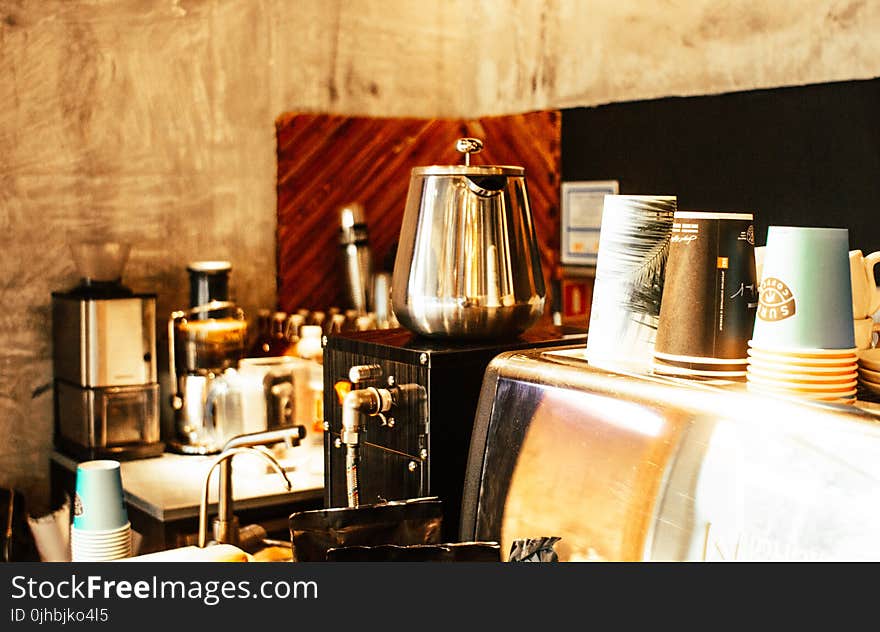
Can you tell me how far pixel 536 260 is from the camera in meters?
1.66

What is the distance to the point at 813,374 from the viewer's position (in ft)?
3.42

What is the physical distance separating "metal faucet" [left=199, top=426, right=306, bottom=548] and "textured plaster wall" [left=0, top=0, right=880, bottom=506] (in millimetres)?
1369

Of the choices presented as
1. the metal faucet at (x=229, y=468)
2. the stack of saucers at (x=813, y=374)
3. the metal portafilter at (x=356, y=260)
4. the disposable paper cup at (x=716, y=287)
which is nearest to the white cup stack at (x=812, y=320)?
the stack of saucers at (x=813, y=374)

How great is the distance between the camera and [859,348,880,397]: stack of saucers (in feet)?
3.57

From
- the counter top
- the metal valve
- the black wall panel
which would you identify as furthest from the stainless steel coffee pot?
the black wall panel

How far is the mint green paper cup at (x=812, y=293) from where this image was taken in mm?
1037

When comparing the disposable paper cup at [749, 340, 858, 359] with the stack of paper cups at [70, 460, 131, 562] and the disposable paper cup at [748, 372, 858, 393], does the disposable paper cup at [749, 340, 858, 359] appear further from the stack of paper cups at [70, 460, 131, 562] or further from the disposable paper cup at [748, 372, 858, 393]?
the stack of paper cups at [70, 460, 131, 562]

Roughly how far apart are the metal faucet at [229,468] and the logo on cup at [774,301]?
961mm

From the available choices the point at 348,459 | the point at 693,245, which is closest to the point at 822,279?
the point at 693,245

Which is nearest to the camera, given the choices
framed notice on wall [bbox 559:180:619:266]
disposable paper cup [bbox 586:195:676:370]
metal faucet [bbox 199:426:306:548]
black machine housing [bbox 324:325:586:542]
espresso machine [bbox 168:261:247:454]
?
disposable paper cup [bbox 586:195:676:370]

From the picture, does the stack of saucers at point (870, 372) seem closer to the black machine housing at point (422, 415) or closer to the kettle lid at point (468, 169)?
the black machine housing at point (422, 415)

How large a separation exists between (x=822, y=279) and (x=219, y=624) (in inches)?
27.4

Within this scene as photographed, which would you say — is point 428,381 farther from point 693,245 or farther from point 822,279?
point 822,279

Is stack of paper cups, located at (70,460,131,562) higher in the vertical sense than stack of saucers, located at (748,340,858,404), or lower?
lower
